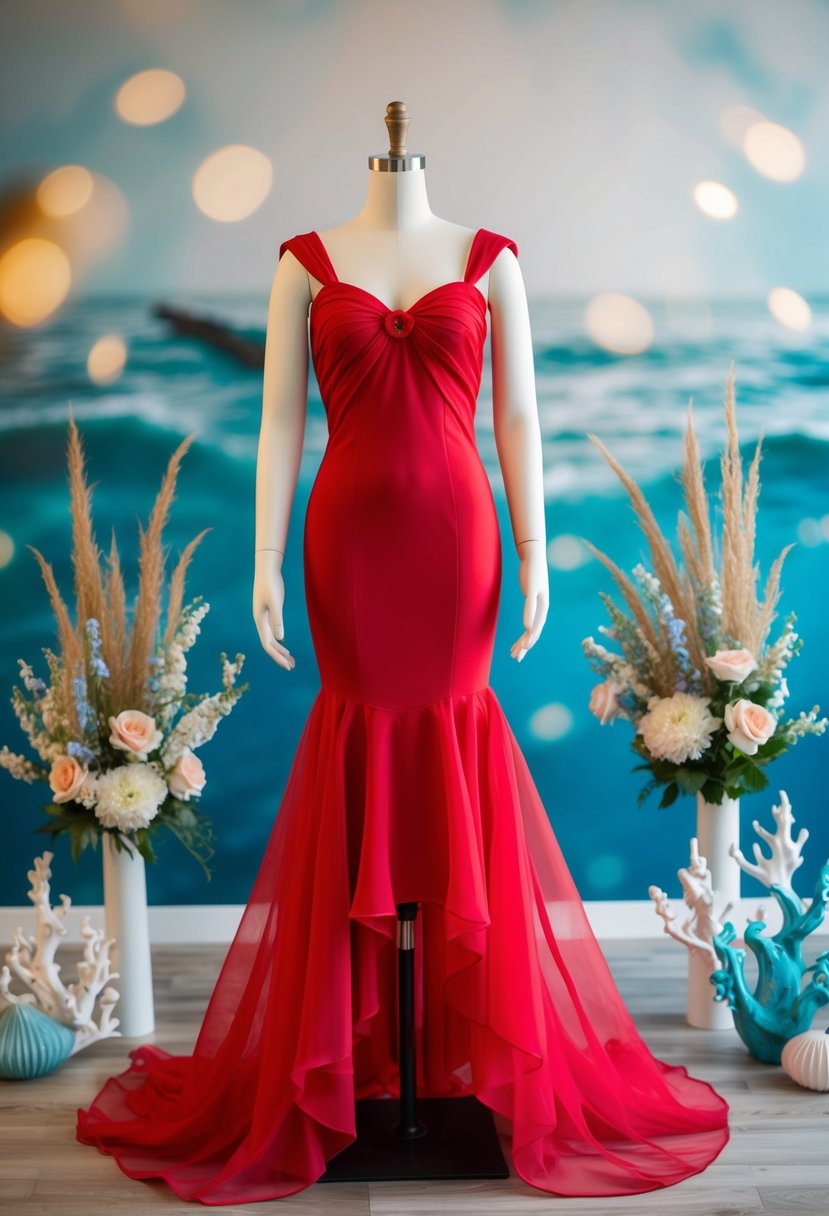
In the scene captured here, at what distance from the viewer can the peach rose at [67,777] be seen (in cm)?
317

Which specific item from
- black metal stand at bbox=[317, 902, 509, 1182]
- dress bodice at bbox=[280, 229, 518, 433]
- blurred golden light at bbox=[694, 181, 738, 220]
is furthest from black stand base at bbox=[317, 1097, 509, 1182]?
blurred golden light at bbox=[694, 181, 738, 220]

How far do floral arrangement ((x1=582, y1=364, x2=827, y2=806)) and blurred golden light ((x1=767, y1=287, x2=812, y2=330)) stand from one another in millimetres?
770

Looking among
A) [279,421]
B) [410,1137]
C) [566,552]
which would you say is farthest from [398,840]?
[566,552]

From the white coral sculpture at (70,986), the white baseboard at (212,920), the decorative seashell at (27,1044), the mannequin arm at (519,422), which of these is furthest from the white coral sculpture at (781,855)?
the decorative seashell at (27,1044)

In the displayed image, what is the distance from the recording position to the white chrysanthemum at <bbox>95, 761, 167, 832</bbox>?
10.4 feet

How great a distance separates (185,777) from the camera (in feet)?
10.7

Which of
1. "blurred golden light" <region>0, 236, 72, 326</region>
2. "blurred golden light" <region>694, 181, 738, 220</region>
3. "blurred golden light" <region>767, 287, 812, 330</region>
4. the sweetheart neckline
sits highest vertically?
"blurred golden light" <region>694, 181, 738, 220</region>

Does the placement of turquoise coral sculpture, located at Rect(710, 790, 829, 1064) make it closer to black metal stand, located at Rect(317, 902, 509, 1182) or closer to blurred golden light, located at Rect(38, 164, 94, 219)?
black metal stand, located at Rect(317, 902, 509, 1182)

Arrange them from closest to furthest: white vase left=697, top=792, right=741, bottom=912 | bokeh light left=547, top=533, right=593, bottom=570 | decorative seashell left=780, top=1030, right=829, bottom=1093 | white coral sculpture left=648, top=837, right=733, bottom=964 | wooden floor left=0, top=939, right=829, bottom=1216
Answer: wooden floor left=0, top=939, right=829, bottom=1216, decorative seashell left=780, top=1030, right=829, bottom=1093, white coral sculpture left=648, top=837, right=733, bottom=964, white vase left=697, top=792, right=741, bottom=912, bokeh light left=547, top=533, right=593, bottom=570

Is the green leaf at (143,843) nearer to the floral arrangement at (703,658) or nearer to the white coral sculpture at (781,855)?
the floral arrangement at (703,658)

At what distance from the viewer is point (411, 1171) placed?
2582 millimetres

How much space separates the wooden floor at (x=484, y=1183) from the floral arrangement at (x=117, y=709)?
1.79 feet

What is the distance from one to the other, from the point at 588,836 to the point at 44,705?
1605 mm

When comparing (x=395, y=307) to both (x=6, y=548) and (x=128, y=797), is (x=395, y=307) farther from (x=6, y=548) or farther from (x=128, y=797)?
(x=6, y=548)
